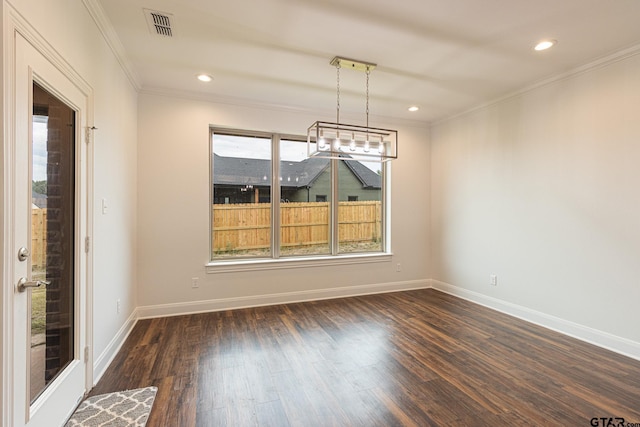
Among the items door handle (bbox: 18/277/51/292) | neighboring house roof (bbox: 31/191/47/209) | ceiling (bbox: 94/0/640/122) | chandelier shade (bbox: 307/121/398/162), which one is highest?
ceiling (bbox: 94/0/640/122)

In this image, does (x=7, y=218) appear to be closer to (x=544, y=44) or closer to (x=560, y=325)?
(x=544, y=44)

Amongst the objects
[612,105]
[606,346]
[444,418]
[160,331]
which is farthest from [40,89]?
[606,346]

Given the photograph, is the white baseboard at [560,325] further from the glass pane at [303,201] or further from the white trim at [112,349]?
the white trim at [112,349]

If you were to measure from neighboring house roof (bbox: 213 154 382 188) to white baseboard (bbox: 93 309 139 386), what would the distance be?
1.94m

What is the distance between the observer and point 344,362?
2.62 metres

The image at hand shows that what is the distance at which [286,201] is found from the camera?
14.6 ft

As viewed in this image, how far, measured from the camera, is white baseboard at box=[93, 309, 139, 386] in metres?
2.34

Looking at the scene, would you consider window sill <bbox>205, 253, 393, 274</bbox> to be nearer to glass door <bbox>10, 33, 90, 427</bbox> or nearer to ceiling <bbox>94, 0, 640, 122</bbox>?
glass door <bbox>10, 33, 90, 427</bbox>

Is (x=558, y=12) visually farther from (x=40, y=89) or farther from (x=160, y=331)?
(x=160, y=331)

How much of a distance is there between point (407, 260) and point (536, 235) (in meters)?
1.89

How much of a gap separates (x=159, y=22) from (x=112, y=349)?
281 centimetres

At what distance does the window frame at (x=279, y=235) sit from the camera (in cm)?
404

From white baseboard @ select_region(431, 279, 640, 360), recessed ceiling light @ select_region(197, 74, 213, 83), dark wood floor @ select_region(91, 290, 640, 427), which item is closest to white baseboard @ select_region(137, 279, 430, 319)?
dark wood floor @ select_region(91, 290, 640, 427)

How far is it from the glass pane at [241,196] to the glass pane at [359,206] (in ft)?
3.89
